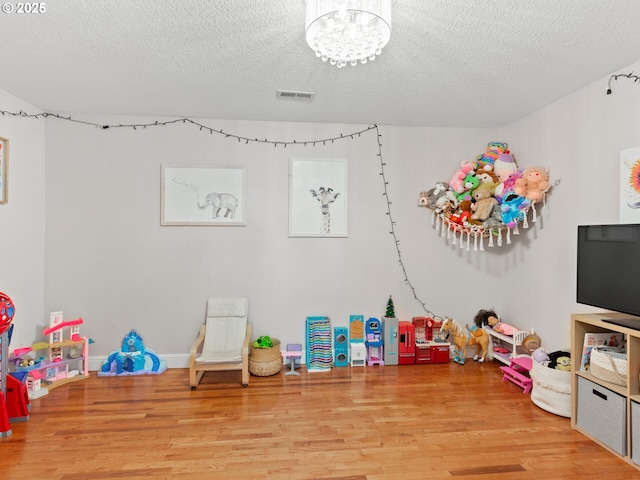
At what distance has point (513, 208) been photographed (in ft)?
10.8

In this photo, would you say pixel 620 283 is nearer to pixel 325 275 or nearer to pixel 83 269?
pixel 325 275

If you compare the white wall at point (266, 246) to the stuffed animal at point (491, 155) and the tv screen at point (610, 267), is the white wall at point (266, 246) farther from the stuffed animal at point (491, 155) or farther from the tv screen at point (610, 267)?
the tv screen at point (610, 267)

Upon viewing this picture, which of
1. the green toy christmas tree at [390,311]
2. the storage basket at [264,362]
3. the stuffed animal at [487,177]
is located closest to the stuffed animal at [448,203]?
the stuffed animal at [487,177]

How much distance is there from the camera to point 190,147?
12.0ft

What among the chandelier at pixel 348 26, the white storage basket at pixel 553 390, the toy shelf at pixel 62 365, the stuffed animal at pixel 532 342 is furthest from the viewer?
the stuffed animal at pixel 532 342

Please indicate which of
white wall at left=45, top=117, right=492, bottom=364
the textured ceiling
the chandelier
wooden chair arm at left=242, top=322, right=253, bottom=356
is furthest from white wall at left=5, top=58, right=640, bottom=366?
the chandelier

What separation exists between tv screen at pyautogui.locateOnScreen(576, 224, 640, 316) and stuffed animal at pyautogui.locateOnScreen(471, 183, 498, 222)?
0.97 meters

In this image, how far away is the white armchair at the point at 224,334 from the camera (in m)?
3.23

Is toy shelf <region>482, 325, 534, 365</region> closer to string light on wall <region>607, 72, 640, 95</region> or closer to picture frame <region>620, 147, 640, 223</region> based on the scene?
picture frame <region>620, 147, 640, 223</region>

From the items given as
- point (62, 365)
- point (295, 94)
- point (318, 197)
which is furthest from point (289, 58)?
point (62, 365)

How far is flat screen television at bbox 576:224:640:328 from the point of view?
7.25 ft

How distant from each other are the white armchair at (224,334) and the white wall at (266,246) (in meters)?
0.15

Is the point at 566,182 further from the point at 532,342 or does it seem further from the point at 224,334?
the point at 224,334

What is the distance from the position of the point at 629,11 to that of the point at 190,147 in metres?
3.38
